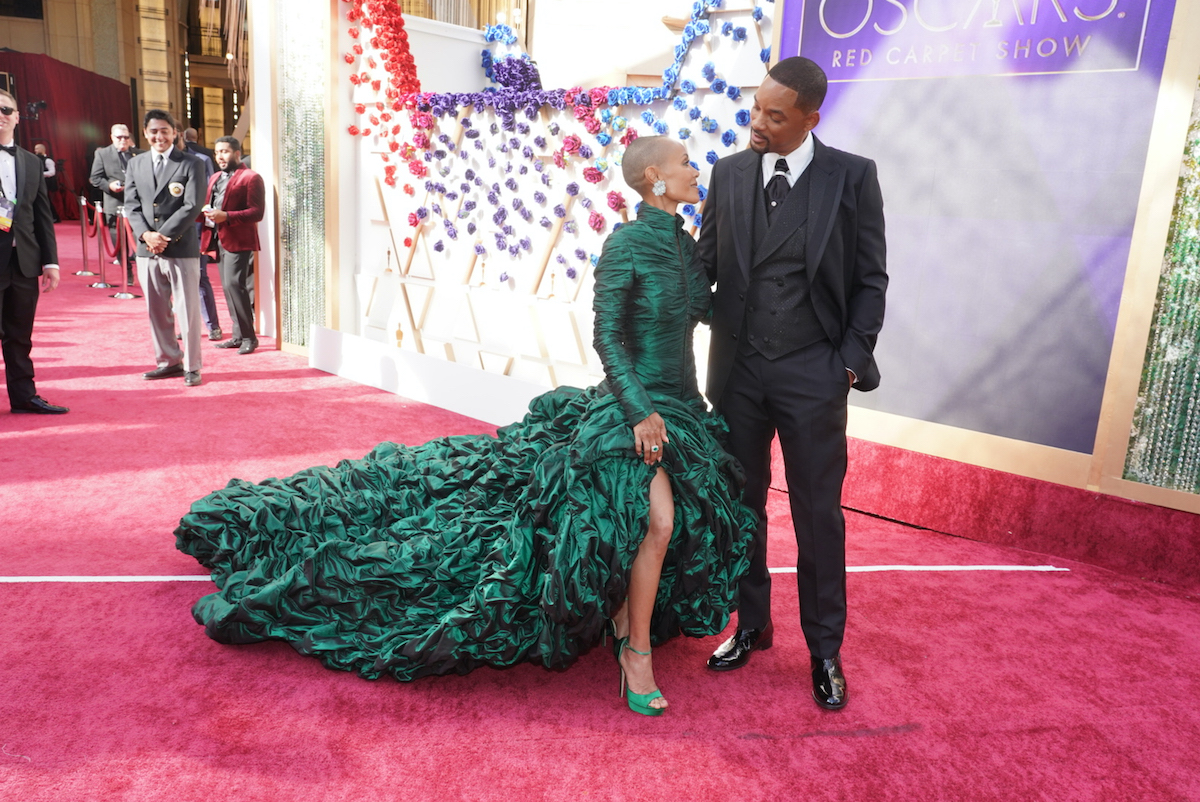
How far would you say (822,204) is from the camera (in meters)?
2.18

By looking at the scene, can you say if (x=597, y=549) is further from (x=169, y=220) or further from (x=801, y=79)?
(x=169, y=220)

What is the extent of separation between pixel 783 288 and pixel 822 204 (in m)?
0.22

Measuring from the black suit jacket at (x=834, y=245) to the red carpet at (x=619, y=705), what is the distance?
877 millimetres

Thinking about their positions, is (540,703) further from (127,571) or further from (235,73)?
(235,73)

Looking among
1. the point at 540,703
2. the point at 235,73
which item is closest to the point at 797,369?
the point at 540,703

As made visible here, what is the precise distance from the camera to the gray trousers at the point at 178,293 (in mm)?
5512

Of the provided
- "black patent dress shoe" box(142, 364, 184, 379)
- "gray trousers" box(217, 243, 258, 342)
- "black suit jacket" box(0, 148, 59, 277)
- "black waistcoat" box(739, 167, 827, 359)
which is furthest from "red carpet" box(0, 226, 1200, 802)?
"gray trousers" box(217, 243, 258, 342)

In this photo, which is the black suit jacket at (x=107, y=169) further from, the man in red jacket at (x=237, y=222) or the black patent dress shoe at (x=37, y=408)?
the black patent dress shoe at (x=37, y=408)

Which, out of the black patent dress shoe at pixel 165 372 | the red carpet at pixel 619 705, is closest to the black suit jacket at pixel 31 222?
the black patent dress shoe at pixel 165 372

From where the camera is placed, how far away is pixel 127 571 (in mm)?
2963

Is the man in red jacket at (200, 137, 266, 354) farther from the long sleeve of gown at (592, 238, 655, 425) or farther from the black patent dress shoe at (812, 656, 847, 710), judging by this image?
the black patent dress shoe at (812, 656, 847, 710)

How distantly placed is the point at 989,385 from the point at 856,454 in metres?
0.63

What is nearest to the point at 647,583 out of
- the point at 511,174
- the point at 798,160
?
the point at 798,160

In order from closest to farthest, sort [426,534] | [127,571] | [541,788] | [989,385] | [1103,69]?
[541,788]
[426,534]
[127,571]
[1103,69]
[989,385]
